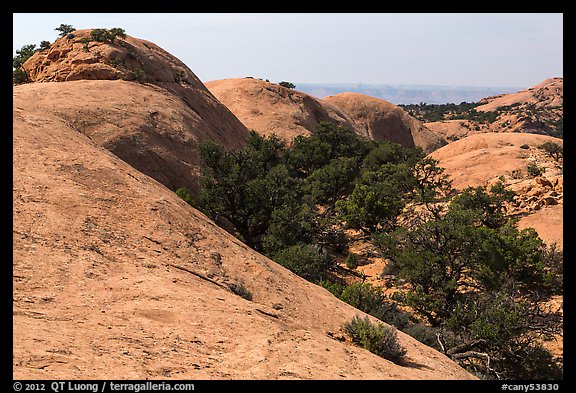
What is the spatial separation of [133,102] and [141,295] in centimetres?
1966

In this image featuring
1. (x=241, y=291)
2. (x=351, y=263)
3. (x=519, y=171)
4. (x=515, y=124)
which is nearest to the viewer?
(x=241, y=291)

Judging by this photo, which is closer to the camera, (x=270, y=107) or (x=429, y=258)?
(x=429, y=258)

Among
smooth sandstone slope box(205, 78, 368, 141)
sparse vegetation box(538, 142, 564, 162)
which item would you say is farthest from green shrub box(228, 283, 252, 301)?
smooth sandstone slope box(205, 78, 368, 141)

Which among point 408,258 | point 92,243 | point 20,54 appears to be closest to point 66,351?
point 92,243

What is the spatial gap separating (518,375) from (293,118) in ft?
132

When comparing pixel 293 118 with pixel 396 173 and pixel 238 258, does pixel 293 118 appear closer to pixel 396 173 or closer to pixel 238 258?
pixel 396 173

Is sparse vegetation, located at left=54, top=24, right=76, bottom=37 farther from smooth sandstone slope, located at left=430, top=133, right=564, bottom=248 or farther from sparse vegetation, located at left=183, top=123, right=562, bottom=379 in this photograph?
smooth sandstone slope, located at left=430, top=133, right=564, bottom=248

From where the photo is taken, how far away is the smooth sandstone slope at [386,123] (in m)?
68.4

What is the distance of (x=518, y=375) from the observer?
12.1m

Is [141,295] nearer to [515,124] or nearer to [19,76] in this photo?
[19,76]

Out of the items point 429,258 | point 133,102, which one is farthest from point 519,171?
point 133,102

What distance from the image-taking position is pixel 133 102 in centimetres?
2419

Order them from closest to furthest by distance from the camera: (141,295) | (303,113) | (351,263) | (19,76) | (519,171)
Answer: (141,295) < (351,263) < (19,76) < (519,171) < (303,113)

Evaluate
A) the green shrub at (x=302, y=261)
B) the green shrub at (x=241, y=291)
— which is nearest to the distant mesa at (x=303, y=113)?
the green shrub at (x=302, y=261)
